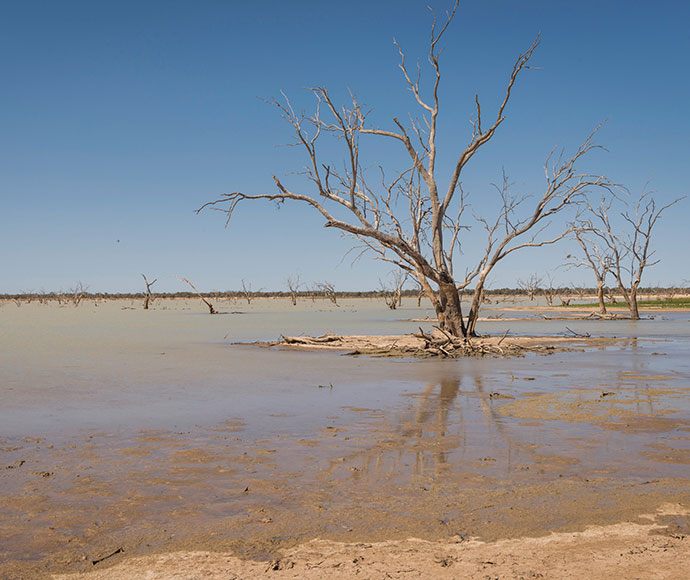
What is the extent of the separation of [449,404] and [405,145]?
11.8 m

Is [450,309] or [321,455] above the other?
[450,309]

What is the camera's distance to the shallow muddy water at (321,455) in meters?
4.22

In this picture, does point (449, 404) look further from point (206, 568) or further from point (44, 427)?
point (206, 568)

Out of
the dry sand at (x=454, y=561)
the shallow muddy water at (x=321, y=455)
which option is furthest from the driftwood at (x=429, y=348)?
the dry sand at (x=454, y=561)

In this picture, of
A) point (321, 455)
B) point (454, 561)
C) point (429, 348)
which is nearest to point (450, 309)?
point (429, 348)

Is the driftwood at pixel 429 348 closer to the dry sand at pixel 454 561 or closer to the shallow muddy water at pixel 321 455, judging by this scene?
the shallow muddy water at pixel 321 455

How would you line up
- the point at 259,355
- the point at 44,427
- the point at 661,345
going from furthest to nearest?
the point at 661,345
the point at 259,355
the point at 44,427

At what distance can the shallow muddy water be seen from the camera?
422 cm

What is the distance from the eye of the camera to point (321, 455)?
19.8 ft

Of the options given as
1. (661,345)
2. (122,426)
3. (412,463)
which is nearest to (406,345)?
(661,345)

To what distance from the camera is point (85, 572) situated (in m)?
3.55

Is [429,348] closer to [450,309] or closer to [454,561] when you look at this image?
[450,309]

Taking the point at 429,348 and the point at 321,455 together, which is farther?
the point at 429,348

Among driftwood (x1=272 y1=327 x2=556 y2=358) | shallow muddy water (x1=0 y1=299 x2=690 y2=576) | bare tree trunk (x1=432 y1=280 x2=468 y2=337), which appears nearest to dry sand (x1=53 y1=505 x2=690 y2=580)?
shallow muddy water (x1=0 y1=299 x2=690 y2=576)
